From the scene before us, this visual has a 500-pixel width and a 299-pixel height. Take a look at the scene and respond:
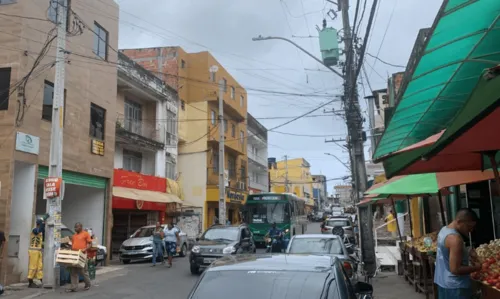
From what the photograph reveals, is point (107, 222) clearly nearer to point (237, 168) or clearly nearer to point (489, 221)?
point (489, 221)

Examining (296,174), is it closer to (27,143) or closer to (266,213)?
(266,213)

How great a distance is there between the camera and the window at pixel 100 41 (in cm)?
1920

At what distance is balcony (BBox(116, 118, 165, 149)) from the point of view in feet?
81.0

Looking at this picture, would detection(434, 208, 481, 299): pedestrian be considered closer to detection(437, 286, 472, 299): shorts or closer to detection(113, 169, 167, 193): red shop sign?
detection(437, 286, 472, 299): shorts

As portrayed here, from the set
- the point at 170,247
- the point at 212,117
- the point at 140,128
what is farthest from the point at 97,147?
the point at 212,117

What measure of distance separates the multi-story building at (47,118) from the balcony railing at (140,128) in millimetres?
5396

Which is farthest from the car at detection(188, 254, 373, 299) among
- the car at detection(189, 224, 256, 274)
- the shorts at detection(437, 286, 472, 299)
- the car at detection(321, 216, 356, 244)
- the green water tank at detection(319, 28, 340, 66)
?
the car at detection(321, 216, 356, 244)

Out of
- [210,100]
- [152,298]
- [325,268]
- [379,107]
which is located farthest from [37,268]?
[210,100]

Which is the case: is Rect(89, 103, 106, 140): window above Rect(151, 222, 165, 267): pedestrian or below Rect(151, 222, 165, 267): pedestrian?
above

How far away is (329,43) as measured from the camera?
610 inches

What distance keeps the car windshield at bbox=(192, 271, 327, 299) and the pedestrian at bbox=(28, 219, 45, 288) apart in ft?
34.5

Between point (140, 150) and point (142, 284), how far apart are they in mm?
15614

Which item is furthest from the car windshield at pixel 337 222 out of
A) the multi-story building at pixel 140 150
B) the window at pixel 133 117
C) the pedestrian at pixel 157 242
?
the pedestrian at pixel 157 242

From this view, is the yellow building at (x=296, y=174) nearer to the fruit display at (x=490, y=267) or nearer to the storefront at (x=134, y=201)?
the storefront at (x=134, y=201)
